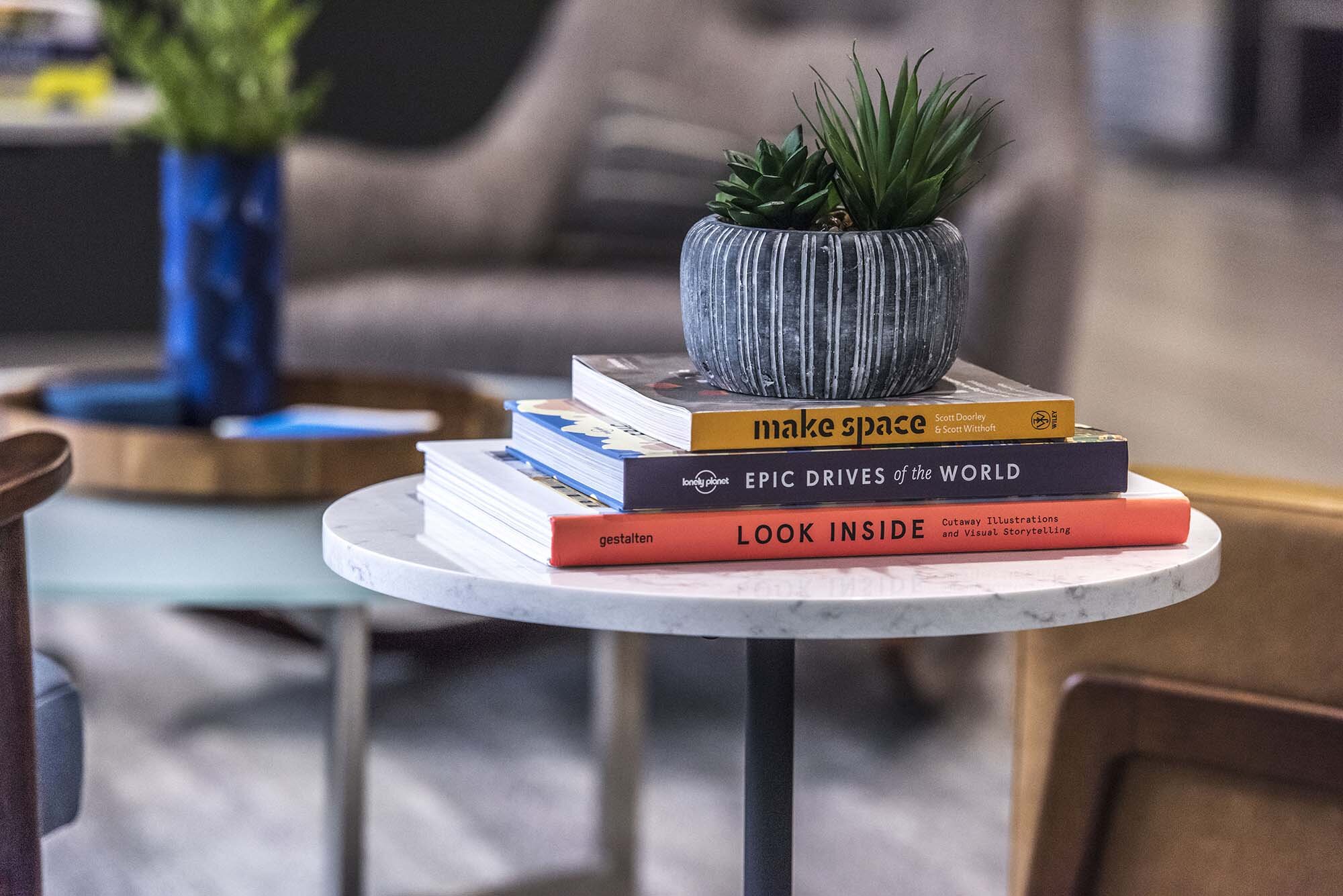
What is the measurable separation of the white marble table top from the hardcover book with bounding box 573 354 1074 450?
0.06m

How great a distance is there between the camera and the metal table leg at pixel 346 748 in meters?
1.43

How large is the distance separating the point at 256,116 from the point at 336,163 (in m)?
1.10

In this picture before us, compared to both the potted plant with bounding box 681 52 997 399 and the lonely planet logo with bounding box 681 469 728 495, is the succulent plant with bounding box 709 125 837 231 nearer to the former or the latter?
the potted plant with bounding box 681 52 997 399

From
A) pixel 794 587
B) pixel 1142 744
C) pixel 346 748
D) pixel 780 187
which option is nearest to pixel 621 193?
pixel 346 748

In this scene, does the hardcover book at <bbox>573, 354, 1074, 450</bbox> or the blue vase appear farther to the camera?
the blue vase

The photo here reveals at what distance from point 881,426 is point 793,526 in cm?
7

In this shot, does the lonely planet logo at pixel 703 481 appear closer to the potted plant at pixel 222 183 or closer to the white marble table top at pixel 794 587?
the white marble table top at pixel 794 587

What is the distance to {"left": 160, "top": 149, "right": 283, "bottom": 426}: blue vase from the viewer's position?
163 cm

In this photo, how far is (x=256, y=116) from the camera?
5.35ft

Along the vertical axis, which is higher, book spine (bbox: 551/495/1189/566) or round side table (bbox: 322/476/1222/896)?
book spine (bbox: 551/495/1189/566)

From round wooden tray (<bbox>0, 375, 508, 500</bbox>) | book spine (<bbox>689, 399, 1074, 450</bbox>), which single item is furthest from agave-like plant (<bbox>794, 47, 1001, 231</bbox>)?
round wooden tray (<bbox>0, 375, 508, 500</bbox>)

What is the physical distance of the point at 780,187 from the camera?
835 millimetres

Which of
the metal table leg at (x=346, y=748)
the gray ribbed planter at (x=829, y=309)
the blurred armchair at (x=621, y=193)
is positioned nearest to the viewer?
the gray ribbed planter at (x=829, y=309)

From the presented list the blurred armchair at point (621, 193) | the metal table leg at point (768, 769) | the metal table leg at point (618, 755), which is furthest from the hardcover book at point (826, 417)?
→ the blurred armchair at point (621, 193)
